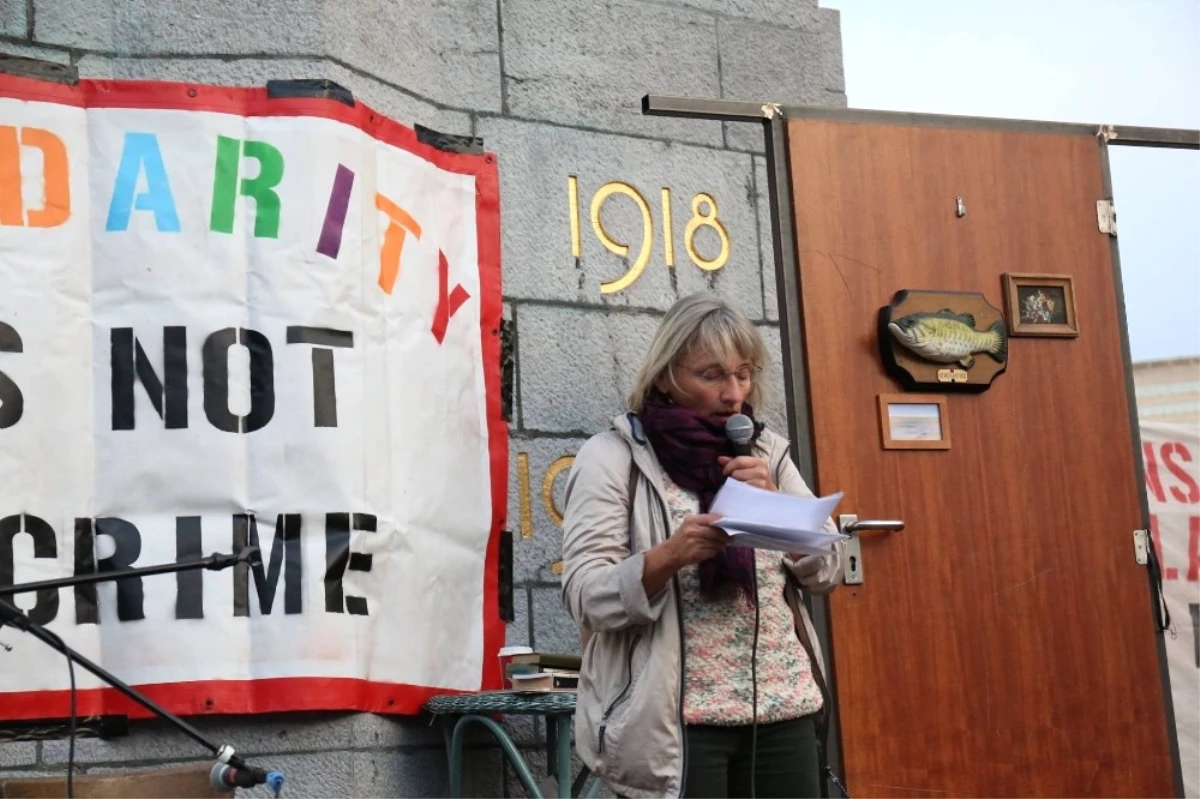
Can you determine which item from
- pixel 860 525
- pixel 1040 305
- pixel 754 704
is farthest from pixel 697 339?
pixel 1040 305

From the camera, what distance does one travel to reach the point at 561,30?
5.32 m

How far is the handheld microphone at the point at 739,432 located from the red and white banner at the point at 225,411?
1434 millimetres

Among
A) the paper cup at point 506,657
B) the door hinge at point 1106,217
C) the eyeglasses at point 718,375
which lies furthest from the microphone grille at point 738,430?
the door hinge at point 1106,217

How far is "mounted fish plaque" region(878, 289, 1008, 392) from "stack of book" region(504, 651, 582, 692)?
1496mm

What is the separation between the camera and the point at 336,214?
4574mm

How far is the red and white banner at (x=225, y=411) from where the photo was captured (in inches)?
164

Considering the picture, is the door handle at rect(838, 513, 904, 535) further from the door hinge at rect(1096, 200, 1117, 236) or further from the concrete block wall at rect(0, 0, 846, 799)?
Result: the door hinge at rect(1096, 200, 1117, 236)

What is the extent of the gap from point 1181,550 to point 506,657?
11.7 ft

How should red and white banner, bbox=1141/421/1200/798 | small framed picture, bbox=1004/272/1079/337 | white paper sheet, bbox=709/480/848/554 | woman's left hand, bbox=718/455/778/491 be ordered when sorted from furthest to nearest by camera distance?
red and white banner, bbox=1141/421/1200/798, small framed picture, bbox=1004/272/1079/337, woman's left hand, bbox=718/455/778/491, white paper sheet, bbox=709/480/848/554

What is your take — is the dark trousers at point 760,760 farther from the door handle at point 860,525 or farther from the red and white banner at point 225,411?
the door handle at point 860,525

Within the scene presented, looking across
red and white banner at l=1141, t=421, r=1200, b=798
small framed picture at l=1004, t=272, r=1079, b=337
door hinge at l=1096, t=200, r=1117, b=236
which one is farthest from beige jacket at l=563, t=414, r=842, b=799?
red and white banner at l=1141, t=421, r=1200, b=798

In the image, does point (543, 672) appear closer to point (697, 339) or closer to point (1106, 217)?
point (697, 339)

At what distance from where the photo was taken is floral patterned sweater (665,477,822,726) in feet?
10.4

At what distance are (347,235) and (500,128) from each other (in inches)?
30.9
